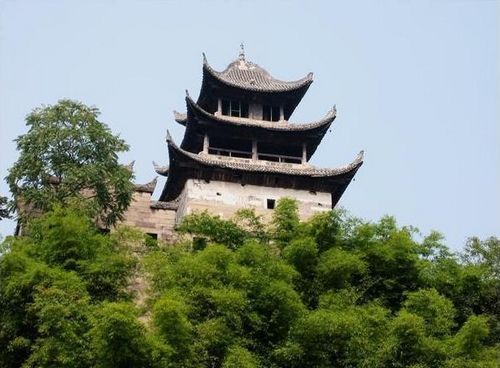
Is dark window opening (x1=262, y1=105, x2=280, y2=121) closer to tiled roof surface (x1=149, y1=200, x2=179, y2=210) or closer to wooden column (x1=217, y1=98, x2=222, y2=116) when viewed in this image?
wooden column (x1=217, y1=98, x2=222, y2=116)

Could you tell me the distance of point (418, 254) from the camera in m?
23.6

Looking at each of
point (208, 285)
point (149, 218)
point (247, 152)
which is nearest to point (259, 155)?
point (247, 152)

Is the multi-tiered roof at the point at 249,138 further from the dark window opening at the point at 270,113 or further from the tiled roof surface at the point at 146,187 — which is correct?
the tiled roof surface at the point at 146,187

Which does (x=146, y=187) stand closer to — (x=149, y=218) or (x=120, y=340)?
(x=149, y=218)

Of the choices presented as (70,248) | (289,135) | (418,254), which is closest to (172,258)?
(70,248)

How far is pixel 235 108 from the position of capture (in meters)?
31.6

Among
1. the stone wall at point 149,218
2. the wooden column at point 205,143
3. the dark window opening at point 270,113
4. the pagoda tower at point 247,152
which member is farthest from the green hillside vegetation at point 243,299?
the dark window opening at point 270,113

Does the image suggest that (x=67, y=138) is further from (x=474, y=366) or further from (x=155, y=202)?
(x=474, y=366)

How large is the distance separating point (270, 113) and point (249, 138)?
86.7 inches

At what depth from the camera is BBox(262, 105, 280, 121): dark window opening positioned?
104 feet

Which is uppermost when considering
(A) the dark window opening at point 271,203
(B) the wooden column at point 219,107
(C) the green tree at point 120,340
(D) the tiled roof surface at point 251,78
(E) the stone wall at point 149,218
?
(D) the tiled roof surface at point 251,78

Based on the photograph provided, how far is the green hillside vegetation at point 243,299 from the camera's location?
58.5 ft

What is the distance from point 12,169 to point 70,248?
432 centimetres

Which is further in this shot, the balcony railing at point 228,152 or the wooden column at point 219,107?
the wooden column at point 219,107
